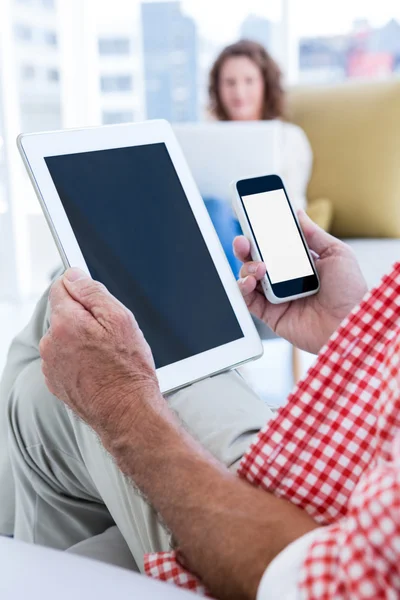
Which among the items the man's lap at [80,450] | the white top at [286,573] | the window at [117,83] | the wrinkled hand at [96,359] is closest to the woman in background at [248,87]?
the window at [117,83]

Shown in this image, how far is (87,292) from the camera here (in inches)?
27.0

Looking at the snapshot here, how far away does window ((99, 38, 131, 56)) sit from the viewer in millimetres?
3146

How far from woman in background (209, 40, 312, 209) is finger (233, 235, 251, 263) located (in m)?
1.50

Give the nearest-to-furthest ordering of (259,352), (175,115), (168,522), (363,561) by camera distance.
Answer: (363,561)
(168,522)
(259,352)
(175,115)

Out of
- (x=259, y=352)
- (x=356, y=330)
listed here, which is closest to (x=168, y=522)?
(x=356, y=330)

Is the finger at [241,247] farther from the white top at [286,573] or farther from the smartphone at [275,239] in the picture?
the white top at [286,573]

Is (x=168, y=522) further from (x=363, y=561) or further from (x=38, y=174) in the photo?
(x=38, y=174)

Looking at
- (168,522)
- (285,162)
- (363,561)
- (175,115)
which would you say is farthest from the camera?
(175,115)

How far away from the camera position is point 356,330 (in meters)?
0.58

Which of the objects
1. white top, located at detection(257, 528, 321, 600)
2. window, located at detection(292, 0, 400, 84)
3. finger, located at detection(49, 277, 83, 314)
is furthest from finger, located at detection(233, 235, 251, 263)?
window, located at detection(292, 0, 400, 84)

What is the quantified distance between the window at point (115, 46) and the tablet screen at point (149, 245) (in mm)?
2498

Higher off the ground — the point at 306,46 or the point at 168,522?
the point at 306,46

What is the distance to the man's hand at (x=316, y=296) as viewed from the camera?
0.90 m

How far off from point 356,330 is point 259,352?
0.93 feet
